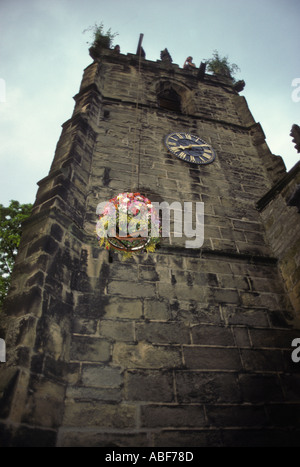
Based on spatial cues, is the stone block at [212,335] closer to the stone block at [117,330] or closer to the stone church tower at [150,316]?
the stone church tower at [150,316]

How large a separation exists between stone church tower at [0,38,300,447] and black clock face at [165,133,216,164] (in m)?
0.26

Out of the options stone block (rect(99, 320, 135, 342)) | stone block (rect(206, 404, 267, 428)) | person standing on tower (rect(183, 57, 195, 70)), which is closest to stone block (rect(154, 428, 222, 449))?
stone block (rect(206, 404, 267, 428))

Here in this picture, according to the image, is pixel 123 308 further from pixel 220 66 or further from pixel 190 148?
pixel 220 66

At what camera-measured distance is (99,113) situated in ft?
26.0

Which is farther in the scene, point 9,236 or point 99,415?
point 9,236

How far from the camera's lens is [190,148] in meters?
7.85

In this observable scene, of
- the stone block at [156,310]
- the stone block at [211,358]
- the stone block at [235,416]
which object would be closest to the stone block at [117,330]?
the stone block at [156,310]

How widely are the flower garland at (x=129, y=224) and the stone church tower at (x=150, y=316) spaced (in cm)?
82

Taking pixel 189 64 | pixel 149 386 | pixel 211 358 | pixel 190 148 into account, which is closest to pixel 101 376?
pixel 149 386

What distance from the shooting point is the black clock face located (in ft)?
24.8

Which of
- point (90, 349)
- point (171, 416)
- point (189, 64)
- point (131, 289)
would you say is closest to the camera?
point (171, 416)

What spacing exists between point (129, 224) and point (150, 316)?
1427mm

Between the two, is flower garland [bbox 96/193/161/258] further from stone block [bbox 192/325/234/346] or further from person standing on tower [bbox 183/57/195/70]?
person standing on tower [bbox 183/57/195/70]
